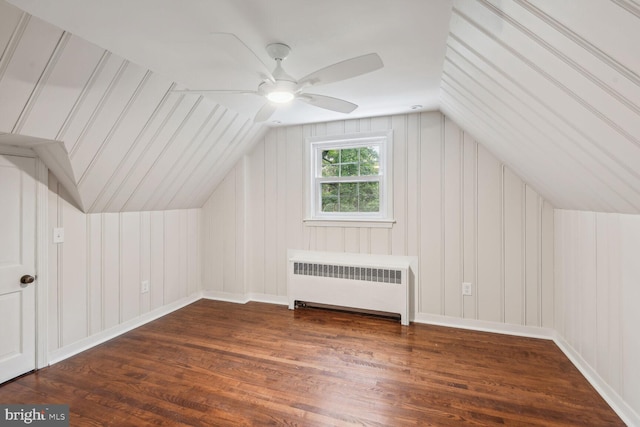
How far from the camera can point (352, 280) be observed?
3600 mm

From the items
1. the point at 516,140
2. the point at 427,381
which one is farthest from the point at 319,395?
the point at 516,140

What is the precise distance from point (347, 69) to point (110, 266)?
2983 mm

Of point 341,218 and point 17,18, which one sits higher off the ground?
point 17,18

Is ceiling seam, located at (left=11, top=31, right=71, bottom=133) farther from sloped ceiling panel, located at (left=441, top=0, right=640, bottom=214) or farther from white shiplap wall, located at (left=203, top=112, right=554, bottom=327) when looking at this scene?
white shiplap wall, located at (left=203, top=112, right=554, bottom=327)

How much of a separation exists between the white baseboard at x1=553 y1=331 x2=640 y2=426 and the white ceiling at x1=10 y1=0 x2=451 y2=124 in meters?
2.51

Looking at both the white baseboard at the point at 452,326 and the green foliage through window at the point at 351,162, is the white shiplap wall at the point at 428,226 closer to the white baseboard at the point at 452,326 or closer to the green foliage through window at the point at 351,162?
the white baseboard at the point at 452,326

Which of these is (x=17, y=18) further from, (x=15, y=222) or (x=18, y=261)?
(x=18, y=261)

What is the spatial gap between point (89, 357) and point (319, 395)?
6.83 feet

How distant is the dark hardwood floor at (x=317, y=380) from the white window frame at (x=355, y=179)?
1.24 meters

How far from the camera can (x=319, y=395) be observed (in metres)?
2.14

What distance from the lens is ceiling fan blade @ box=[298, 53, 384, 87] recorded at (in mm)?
1626

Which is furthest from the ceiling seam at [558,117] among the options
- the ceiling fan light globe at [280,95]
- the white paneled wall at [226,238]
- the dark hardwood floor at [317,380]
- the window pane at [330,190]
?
→ the white paneled wall at [226,238]

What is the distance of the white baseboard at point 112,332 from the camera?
2652 millimetres

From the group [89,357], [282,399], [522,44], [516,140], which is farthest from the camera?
[89,357]
